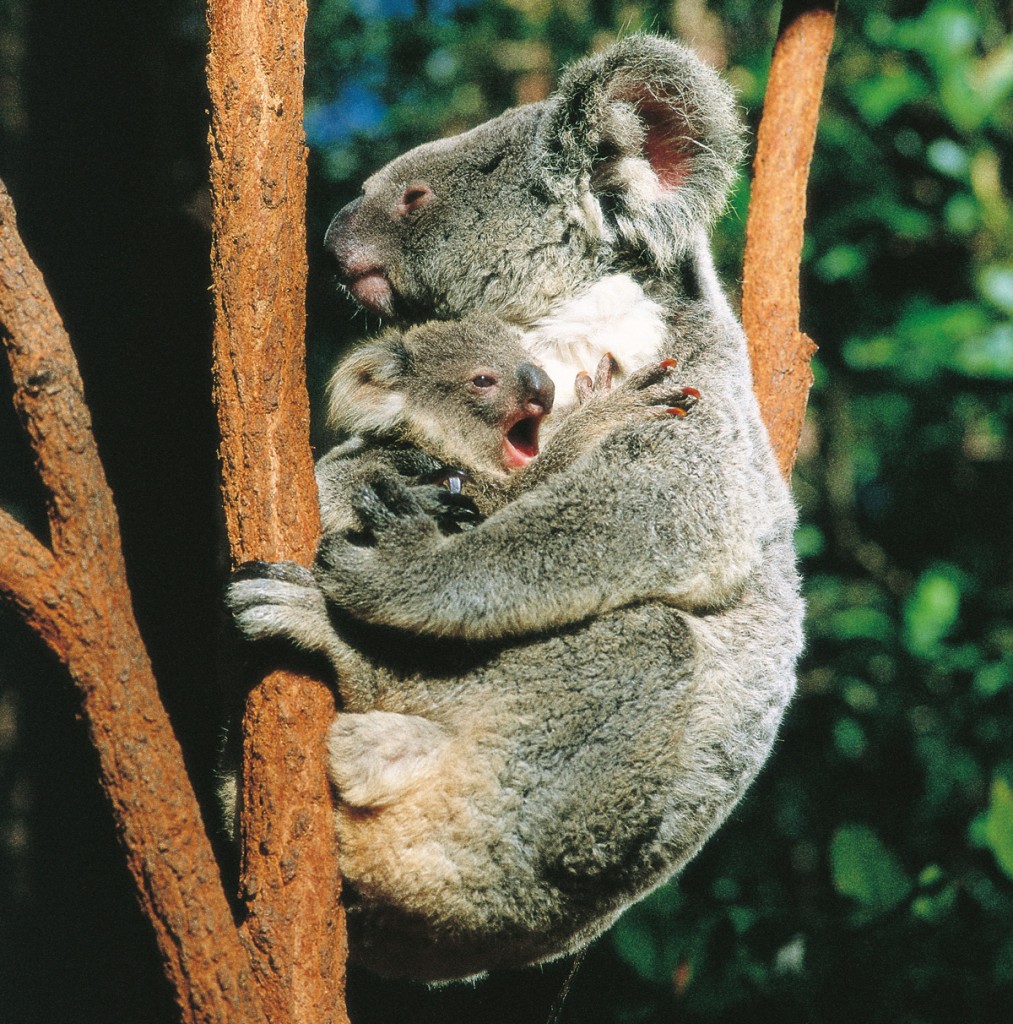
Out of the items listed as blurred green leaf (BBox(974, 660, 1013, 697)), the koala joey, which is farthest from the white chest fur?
blurred green leaf (BBox(974, 660, 1013, 697))

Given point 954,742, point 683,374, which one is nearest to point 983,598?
point 954,742

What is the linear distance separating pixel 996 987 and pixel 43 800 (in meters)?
3.36

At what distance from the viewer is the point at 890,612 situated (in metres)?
3.60

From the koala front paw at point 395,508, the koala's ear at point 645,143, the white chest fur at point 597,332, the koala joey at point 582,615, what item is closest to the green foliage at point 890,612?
the koala joey at point 582,615

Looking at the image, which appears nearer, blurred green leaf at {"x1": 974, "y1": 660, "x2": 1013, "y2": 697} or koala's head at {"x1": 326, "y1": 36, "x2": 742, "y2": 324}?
koala's head at {"x1": 326, "y1": 36, "x2": 742, "y2": 324}

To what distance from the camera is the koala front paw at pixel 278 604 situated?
1711 millimetres

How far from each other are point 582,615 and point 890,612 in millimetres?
2054

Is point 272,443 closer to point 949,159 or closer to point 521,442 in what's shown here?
point 521,442

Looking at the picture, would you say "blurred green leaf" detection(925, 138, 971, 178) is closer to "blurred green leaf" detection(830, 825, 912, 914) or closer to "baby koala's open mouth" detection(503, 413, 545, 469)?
"baby koala's open mouth" detection(503, 413, 545, 469)

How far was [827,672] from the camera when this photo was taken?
427 centimetres

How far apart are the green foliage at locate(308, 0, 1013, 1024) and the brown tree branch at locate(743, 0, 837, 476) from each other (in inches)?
26.1

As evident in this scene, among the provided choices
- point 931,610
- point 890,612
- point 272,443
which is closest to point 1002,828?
point 931,610

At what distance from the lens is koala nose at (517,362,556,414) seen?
2.22 m

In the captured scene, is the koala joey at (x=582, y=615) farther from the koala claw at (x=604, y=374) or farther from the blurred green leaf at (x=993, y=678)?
the blurred green leaf at (x=993, y=678)
